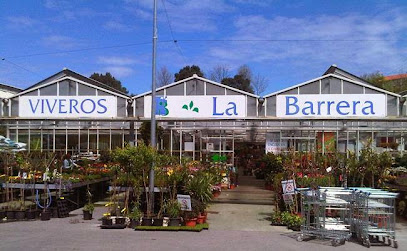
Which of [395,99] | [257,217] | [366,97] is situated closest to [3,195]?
[257,217]

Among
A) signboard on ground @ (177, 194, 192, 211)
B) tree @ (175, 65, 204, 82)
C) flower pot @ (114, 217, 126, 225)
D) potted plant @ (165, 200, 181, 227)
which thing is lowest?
flower pot @ (114, 217, 126, 225)

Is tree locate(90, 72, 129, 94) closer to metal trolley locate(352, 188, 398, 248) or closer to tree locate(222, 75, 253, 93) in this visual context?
tree locate(222, 75, 253, 93)

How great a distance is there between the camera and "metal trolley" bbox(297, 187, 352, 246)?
26.0 feet

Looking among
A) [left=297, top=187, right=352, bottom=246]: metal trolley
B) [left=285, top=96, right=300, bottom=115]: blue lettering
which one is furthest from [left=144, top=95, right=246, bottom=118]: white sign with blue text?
[left=297, top=187, right=352, bottom=246]: metal trolley

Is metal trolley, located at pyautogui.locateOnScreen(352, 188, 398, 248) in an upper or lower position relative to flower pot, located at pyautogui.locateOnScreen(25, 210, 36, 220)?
upper

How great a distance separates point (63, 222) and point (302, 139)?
36.8 feet

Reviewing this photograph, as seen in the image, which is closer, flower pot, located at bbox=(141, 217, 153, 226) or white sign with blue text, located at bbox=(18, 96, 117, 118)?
flower pot, located at bbox=(141, 217, 153, 226)

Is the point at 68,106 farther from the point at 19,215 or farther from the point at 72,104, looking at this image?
the point at 19,215

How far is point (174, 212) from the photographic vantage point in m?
9.34

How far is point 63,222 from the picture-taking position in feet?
33.3

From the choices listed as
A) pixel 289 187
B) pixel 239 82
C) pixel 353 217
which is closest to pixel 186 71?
pixel 239 82

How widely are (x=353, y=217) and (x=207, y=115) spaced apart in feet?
26.2

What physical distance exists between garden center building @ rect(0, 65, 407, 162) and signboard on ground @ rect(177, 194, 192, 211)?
18.4ft

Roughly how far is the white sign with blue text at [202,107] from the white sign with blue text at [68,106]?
215 cm
